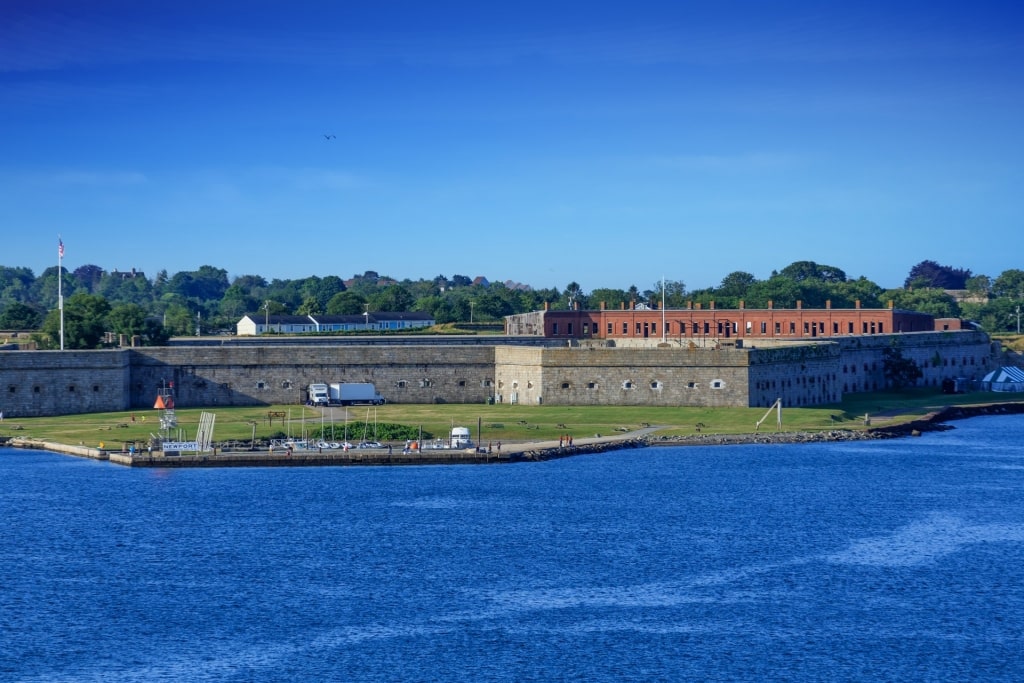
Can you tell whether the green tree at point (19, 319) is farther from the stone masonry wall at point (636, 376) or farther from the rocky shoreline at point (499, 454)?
the stone masonry wall at point (636, 376)

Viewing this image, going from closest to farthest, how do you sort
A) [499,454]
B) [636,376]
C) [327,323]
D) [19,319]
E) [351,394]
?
1. [499,454]
2. [636,376]
3. [351,394]
4. [19,319]
5. [327,323]

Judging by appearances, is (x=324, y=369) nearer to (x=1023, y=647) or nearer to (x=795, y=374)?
(x=795, y=374)

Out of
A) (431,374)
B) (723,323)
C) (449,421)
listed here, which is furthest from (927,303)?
(449,421)

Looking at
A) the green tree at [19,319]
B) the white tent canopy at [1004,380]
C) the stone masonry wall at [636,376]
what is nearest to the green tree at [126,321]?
the green tree at [19,319]

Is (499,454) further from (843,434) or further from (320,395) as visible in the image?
(320,395)

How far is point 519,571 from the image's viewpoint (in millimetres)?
52719

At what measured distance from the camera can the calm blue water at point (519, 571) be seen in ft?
139

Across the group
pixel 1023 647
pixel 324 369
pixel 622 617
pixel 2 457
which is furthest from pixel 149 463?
pixel 1023 647

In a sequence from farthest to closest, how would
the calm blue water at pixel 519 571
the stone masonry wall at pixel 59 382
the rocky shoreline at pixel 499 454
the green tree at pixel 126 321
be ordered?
the green tree at pixel 126 321 → the stone masonry wall at pixel 59 382 → the rocky shoreline at pixel 499 454 → the calm blue water at pixel 519 571

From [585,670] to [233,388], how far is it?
58592 millimetres

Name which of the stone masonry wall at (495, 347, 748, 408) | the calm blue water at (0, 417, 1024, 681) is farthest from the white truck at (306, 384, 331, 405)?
the calm blue water at (0, 417, 1024, 681)

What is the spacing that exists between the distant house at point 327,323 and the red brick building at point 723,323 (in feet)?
142

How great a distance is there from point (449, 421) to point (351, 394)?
11400mm

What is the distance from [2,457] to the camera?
78375 mm
